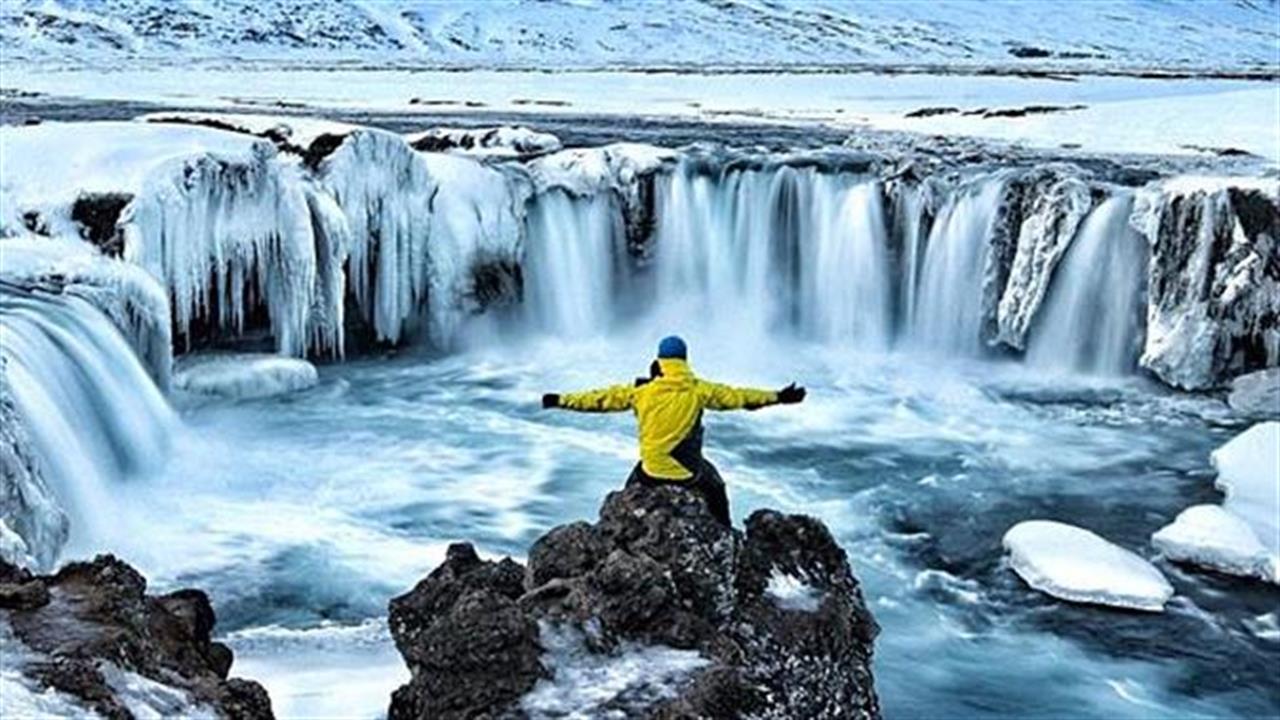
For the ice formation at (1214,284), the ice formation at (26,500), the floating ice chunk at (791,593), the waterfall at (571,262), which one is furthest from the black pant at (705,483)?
the waterfall at (571,262)

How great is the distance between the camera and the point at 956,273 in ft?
54.4

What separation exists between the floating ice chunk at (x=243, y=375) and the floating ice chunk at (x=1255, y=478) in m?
8.27

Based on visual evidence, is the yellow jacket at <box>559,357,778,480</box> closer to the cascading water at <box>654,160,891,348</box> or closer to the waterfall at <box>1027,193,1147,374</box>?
the waterfall at <box>1027,193,1147,374</box>

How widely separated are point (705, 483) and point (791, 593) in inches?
48.5

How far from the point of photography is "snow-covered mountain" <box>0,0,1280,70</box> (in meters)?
69.3

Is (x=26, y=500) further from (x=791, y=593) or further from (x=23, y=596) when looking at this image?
(x=791, y=593)

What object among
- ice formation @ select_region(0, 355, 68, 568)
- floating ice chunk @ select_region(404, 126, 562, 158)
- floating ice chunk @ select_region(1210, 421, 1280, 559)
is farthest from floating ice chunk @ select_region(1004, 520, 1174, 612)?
floating ice chunk @ select_region(404, 126, 562, 158)

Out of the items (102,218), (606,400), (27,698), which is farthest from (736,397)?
(102,218)

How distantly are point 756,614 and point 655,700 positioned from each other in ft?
2.65

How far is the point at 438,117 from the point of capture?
26766mm

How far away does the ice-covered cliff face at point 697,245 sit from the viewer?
47.2 ft

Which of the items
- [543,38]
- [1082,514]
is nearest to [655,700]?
[1082,514]

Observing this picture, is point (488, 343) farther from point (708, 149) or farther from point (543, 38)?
point (543, 38)

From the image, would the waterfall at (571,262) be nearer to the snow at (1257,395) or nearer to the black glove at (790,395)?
the snow at (1257,395)
